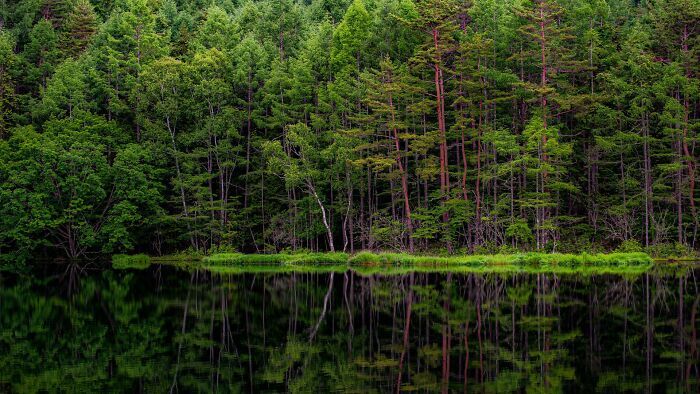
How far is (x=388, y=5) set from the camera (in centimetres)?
5409

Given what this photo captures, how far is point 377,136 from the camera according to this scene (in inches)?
2041

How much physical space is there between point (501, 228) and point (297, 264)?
12.7 meters

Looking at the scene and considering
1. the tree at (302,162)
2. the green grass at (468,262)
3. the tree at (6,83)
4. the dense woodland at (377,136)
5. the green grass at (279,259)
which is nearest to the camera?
the green grass at (468,262)

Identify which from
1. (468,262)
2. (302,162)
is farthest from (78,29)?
(468,262)

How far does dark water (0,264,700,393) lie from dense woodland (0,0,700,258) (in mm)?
17898

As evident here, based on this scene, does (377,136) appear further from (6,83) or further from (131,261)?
(6,83)

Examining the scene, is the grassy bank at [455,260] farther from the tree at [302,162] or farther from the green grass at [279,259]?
the tree at [302,162]

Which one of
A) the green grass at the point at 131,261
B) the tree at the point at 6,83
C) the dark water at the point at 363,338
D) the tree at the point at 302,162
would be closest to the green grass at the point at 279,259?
the tree at the point at 302,162

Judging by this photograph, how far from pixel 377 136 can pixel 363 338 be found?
35351 millimetres

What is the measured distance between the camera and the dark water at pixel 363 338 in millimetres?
13133

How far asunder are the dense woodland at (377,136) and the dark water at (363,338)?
58.7ft

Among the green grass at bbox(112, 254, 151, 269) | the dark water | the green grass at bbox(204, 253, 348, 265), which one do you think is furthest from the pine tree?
the dark water

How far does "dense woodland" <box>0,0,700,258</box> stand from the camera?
4662cm

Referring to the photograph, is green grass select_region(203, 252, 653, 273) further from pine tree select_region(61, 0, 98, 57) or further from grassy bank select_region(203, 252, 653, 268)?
pine tree select_region(61, 0, 98, 57)
